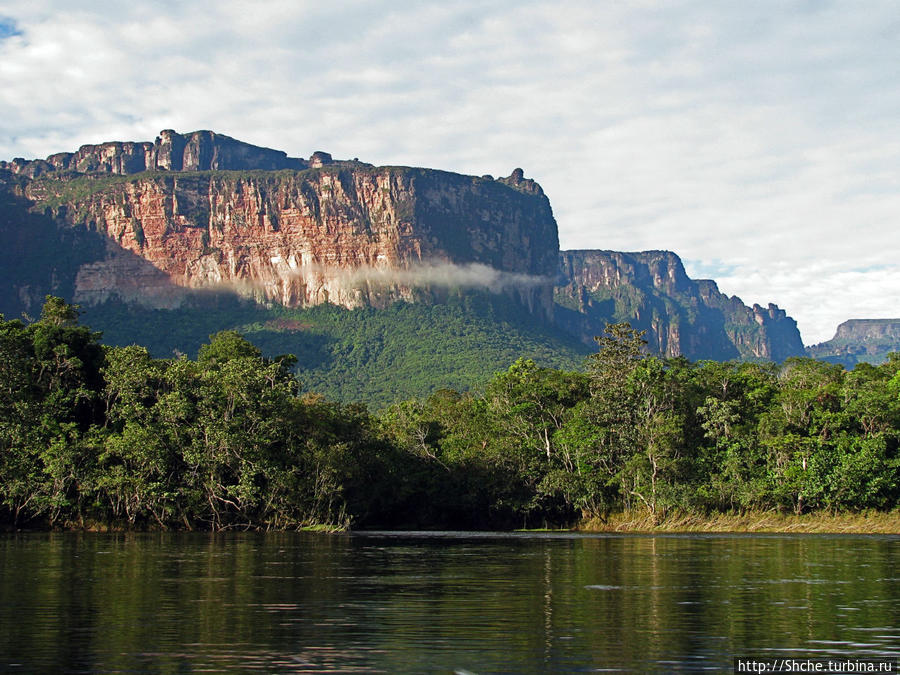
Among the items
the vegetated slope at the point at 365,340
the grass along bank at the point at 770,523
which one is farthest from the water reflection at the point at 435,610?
the vegetated slope at the point at 365,340

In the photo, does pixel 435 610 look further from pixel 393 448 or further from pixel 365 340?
pixel 365 340

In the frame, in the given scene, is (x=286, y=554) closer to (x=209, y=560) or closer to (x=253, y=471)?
(x=209, y=560)

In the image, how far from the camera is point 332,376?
166375 millimetres

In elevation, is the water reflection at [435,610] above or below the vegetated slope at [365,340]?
below

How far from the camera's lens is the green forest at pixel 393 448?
166 feet

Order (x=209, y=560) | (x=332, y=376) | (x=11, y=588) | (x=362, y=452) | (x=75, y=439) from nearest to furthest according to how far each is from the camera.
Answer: (x=11, y=588) → (x=209, y=560) → (x=75, y=439) → (x=362, y=452) → (x=332, y=376)

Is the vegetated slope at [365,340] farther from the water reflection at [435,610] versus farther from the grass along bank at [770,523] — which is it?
the water reflection at [435,610]

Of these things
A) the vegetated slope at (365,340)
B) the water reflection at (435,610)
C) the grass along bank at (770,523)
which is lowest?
the grass along bank at (770,523)

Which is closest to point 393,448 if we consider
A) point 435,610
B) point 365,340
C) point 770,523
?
point 770,523

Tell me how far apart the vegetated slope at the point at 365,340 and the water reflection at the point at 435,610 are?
12127cm

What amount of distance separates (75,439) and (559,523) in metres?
30.6

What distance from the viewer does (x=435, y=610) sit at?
18.0 metres

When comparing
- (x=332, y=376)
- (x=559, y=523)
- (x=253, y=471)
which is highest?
(x=332, y=376)

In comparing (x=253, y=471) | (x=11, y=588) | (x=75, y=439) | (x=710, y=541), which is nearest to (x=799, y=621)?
(x=11, y=588)
